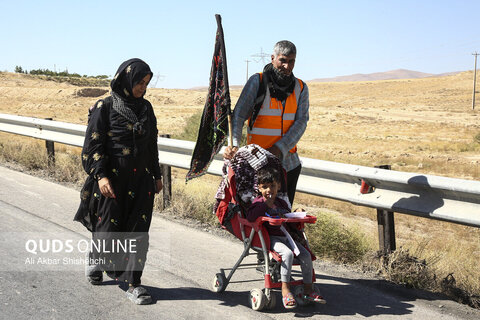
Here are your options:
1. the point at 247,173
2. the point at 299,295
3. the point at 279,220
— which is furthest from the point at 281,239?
the point at 247,173

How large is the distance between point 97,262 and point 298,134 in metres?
2.11

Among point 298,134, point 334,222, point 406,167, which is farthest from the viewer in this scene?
point 406,167

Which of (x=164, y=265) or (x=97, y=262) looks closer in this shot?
(x=97, y=262)

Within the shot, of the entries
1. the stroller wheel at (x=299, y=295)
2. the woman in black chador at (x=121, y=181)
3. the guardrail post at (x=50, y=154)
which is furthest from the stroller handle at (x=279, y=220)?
the guardrail post at (x=50, y=154)

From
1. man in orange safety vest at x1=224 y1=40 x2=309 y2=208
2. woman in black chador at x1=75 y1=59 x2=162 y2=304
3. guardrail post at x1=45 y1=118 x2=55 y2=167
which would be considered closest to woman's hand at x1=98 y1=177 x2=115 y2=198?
woman in black chador at x1=75 y1=59 x2=162 y2=304

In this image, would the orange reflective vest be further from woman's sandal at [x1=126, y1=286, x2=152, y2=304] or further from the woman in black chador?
woman's sandal at [x1=126, y1=286, x2=152, y2=304]

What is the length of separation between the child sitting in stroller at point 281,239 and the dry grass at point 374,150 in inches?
55.4

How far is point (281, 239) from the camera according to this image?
16.3ft

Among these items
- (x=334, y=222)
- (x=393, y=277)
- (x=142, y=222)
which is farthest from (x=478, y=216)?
(x=142, y=222)

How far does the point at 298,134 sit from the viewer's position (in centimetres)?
558

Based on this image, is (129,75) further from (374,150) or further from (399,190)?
(374,150)

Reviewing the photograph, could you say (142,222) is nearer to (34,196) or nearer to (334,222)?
(334,222)

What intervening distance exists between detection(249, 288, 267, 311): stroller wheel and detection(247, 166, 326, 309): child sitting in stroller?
0.55 feet

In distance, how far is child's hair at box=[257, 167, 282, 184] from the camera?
5.05 metres
